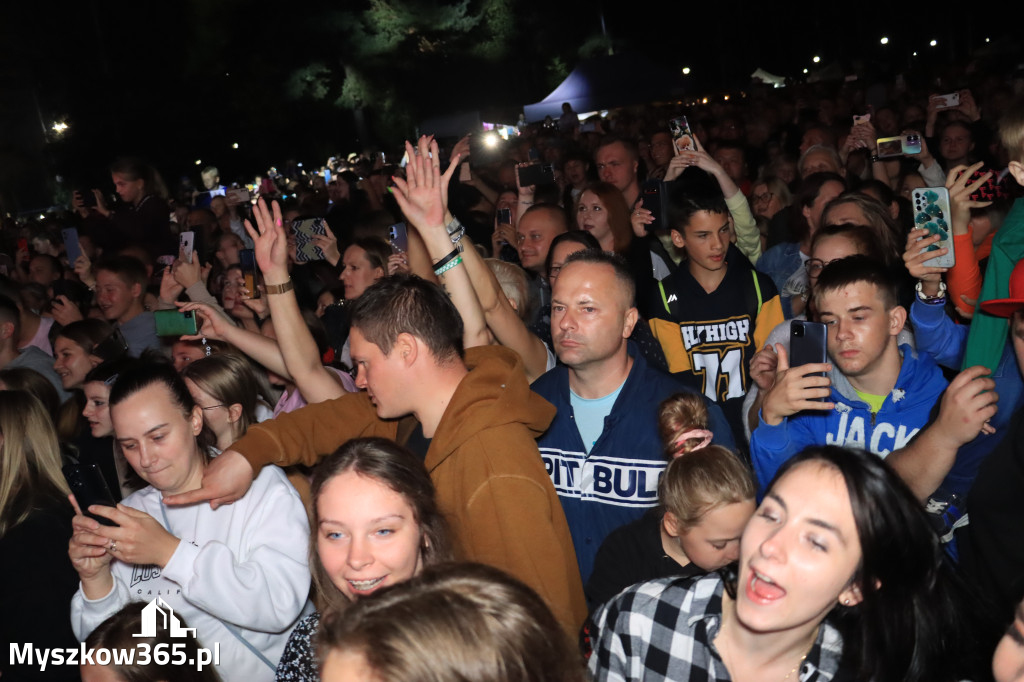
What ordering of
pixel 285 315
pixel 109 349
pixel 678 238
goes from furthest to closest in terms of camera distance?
pixel 109 349 < pixel 678 238 < pixel 285 315

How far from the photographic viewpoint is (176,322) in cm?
394

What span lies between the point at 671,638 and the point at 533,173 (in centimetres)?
451

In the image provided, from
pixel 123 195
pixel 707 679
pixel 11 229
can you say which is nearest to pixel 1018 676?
pixel 707 679

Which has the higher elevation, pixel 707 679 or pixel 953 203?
pixel 953 203

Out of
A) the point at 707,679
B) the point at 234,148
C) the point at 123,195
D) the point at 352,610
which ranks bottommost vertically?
the point at 707,679

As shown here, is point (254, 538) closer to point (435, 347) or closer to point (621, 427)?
point (435, 347)

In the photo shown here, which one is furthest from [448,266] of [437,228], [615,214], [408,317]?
[615,214]

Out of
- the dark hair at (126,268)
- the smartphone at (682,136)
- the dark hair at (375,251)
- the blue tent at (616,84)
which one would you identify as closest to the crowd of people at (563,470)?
the dark hair at (375,251)

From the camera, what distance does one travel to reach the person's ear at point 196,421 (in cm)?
295

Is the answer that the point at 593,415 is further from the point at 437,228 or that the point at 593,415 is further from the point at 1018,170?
the point at 1018,170

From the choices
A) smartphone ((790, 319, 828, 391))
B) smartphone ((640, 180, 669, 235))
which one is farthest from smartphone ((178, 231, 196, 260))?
smartphone ((790, 319, 828, 391))

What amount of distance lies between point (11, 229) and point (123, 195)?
7296mm

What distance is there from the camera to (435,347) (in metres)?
2.56

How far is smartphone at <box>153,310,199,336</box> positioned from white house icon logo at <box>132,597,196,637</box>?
1.53m
